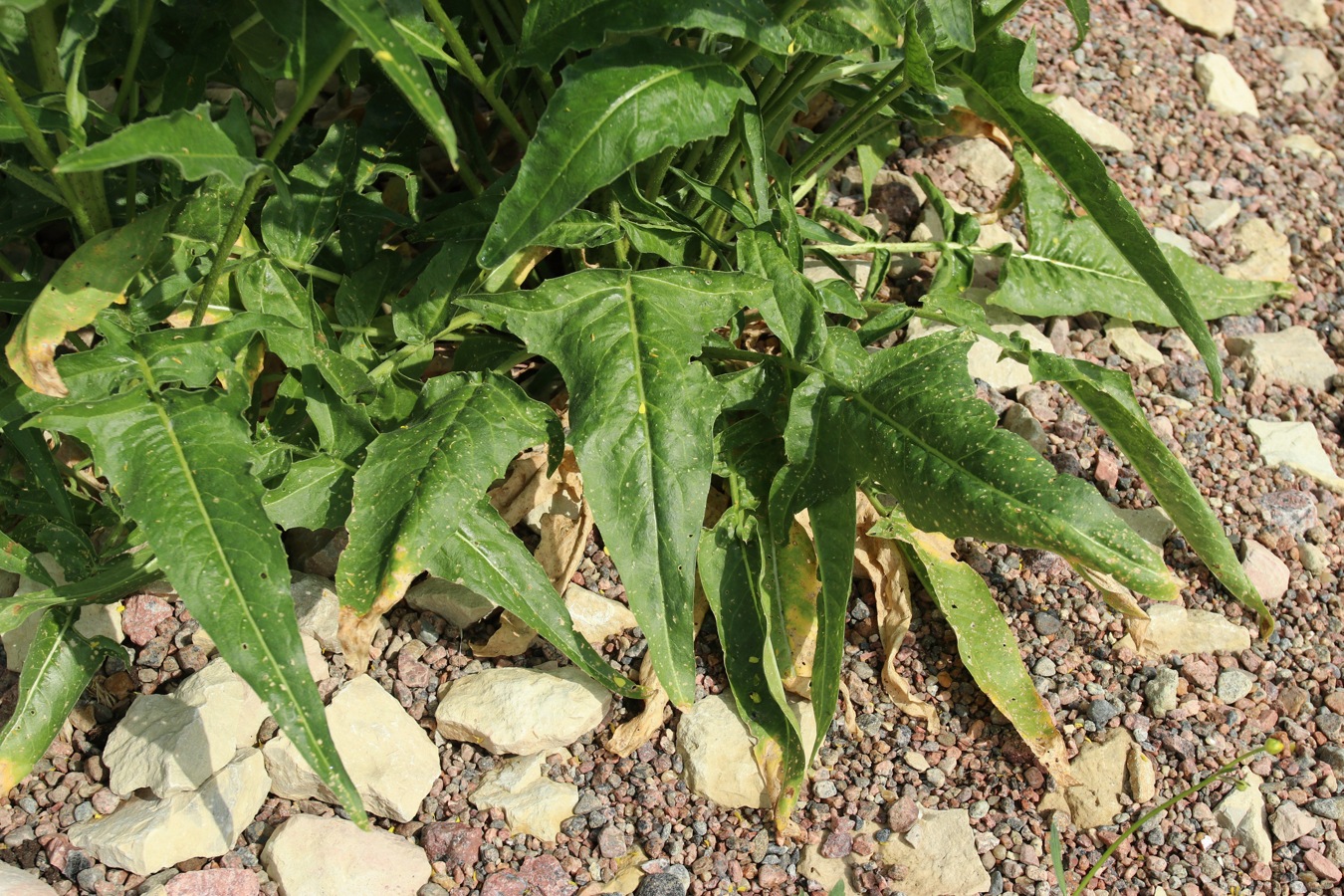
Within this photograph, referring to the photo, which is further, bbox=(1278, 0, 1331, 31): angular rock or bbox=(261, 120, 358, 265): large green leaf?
bbox=(1278, 0, 1331, 31): angular rock

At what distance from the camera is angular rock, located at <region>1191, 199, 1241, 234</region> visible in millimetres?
2736

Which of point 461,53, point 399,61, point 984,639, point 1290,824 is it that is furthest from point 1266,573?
point 399,61

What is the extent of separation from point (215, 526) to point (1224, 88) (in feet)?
8.45

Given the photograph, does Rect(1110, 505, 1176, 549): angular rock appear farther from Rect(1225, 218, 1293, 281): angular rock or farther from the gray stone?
Rect(1225, 218, 1293, 281): angular rock

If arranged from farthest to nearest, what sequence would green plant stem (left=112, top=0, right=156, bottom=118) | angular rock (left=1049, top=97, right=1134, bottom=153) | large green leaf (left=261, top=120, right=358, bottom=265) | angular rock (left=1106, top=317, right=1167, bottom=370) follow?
angular rock (left=1049, top=97, right=1134, bottom=153) < angular rock (left=1106, top=317, right=1167, bottom=370) < large green leaf (left=261, top=120, right=358, bottom=265) < green plant stem (left=112, top=0, right=156, bottom=118)

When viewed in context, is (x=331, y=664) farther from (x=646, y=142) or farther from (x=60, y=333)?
(x=646, y=142)

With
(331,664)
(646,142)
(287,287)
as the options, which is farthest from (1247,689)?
(287,287)

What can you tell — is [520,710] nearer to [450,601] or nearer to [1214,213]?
[450,601]

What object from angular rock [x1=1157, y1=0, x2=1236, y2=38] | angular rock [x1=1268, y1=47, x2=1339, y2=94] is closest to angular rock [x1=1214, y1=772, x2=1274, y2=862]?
angular rock [x1=1268, y1=47, x2=1339, y2=94]

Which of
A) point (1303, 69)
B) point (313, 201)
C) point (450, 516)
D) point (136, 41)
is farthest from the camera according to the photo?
point (1303, 69)

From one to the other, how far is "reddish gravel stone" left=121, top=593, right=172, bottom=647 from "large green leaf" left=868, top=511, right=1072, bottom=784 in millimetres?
1100

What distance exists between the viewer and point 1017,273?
2369 mm

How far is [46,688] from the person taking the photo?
169 centimetres

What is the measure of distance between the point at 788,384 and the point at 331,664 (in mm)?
810
